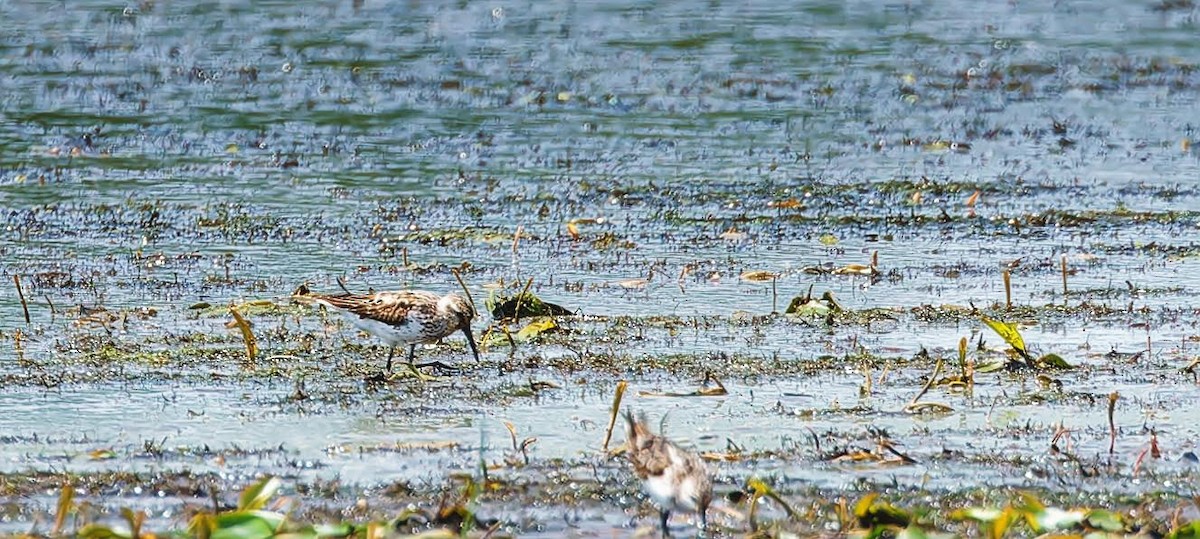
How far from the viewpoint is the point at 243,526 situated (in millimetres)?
7090

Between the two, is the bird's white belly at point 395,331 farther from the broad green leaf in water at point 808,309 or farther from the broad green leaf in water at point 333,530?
the broad green leaf in water at point 333,530

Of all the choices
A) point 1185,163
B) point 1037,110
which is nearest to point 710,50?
point 1037,110

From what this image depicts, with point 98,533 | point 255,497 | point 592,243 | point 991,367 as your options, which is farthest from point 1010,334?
point 98,533

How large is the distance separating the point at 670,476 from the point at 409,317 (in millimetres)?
3640

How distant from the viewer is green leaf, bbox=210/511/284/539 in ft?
23.1

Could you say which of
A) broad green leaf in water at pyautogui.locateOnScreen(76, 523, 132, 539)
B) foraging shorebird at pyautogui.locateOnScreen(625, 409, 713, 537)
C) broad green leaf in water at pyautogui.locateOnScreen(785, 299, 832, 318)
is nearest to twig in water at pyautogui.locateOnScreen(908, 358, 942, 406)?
broad green leaf in water at pyautogui.locateOnScreen(785, 299, 832, 318)

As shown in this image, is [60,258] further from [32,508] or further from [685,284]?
[32,508]

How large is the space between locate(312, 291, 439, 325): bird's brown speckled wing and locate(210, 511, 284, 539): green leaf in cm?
388

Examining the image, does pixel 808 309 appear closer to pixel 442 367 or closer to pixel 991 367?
pixel 991 367

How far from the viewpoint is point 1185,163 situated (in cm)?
1830

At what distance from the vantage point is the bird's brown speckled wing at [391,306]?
11.0m

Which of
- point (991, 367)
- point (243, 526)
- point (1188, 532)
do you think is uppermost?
point (243, 526)

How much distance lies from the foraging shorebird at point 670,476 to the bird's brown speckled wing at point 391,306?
3.23 m

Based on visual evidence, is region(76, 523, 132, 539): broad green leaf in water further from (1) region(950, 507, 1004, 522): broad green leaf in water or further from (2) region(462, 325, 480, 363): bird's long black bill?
(2) region(462, 325, 480, 363): bird's long black bill
